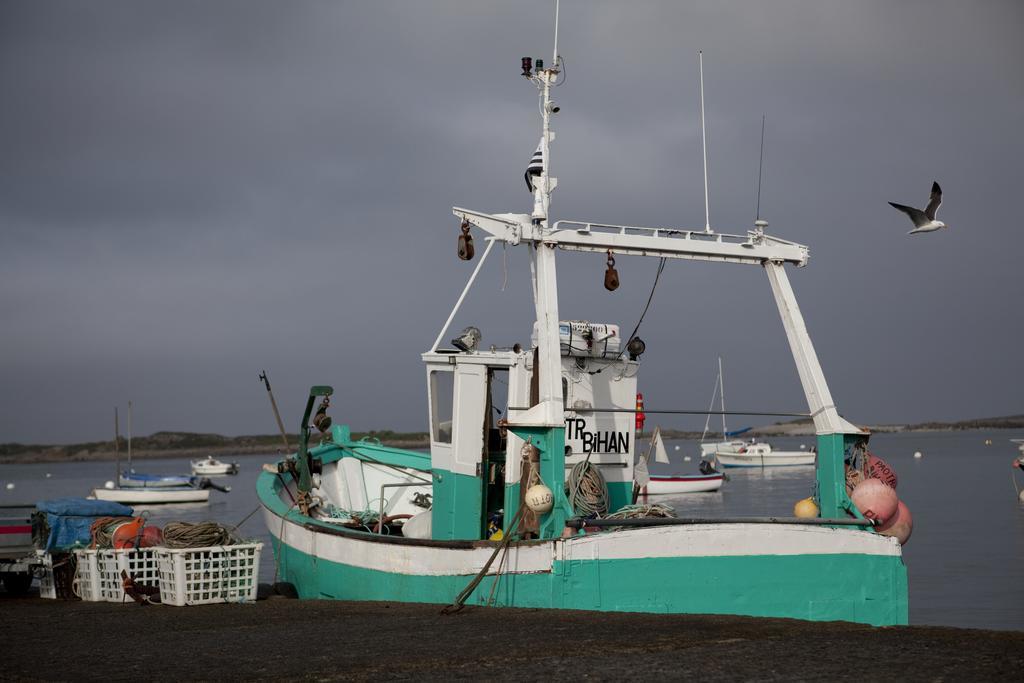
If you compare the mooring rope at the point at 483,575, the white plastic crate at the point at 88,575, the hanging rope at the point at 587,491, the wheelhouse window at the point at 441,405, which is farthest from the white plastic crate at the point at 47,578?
the hanging rope at the point at 587,491

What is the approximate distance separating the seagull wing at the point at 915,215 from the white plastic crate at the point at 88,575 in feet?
33.9

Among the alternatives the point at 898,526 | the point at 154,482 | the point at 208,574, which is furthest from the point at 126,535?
the point at 154,482

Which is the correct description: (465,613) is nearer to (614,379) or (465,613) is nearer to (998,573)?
(614,379)

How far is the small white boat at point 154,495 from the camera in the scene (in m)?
50.0

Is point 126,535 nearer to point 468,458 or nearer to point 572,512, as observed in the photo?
point 468,458

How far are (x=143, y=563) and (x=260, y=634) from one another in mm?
4632

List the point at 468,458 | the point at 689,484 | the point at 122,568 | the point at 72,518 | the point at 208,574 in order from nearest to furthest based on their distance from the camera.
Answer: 1. the point at 208,574
2. the point at 468,458
3. the point at 122,568
4. the point at 72,518
5. the point at 689,484

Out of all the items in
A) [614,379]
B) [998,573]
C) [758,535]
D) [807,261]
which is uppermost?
[807,261]

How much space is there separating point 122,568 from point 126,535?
455mm

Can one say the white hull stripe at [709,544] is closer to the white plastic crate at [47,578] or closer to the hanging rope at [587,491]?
the hanging rope at [587,491]

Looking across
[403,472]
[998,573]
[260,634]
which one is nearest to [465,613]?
[260,634]

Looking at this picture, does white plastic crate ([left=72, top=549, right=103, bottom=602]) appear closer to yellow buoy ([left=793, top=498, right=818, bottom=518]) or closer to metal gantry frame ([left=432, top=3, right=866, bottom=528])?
metal gantry frame ([left=432, top=3, right=866, bottom=528])

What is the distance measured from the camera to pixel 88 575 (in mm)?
12883

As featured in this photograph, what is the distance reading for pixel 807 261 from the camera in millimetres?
10766
